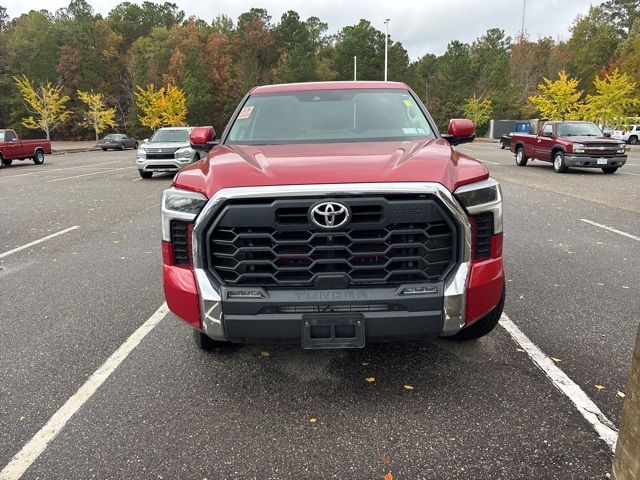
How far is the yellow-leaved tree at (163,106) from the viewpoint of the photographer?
178 feet

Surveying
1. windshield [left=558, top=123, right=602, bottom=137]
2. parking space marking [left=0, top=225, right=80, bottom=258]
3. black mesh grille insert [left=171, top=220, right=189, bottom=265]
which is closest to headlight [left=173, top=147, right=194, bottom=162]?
parking space marking [left=0, top=225, right=80, bottom=258]

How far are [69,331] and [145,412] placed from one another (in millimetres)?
1623

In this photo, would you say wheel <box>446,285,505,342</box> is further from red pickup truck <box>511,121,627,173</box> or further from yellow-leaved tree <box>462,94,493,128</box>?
yellow-leaved tree <box>462,94,493,128</box>

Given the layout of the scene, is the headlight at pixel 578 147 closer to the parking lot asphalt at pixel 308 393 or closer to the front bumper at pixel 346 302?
the parking lot asphalt at pixel 308 393

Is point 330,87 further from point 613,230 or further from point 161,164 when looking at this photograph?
point 161,164

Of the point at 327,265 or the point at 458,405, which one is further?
the point at 458,405

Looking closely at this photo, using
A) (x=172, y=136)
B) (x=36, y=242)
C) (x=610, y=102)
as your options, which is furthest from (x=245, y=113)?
(x=610, y=102)

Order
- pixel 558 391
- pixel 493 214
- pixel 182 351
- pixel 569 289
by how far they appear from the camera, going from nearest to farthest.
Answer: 1. pixel 493 214
2. pixel 558 391
3. pixel 182 351
4. pixel 569 289

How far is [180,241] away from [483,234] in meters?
1.71

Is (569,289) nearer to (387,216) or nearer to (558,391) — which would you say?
(558,391)

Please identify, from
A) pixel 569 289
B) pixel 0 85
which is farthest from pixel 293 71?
pixel 569 289

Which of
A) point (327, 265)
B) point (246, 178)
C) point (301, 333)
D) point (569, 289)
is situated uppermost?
point (246, 178)

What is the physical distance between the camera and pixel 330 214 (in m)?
2.69

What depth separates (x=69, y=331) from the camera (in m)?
4.26
